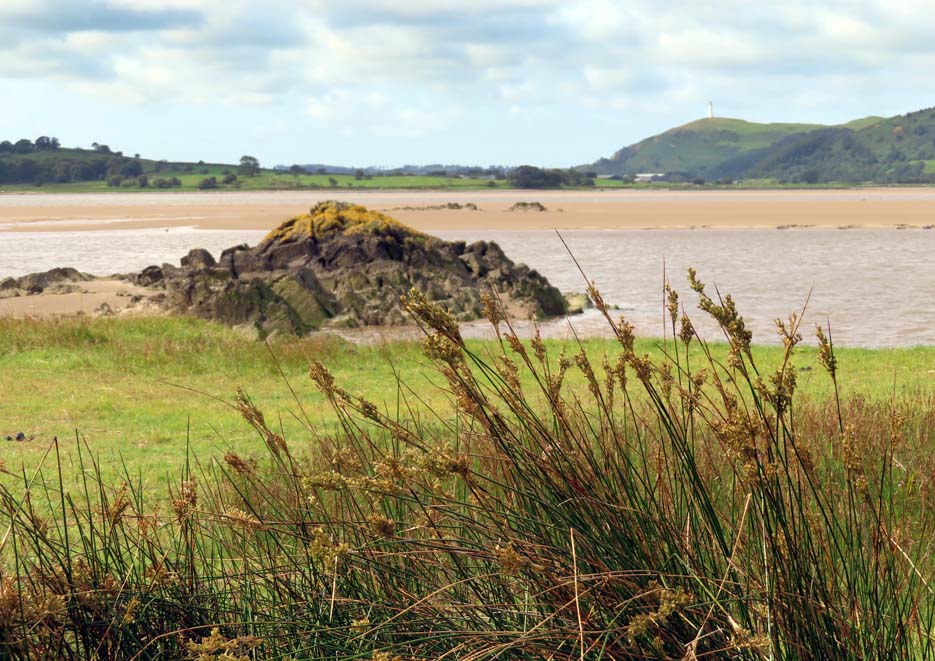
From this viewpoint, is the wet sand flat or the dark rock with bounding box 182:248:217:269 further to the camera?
the wet sand flat

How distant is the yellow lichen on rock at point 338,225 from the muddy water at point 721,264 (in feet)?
18.1

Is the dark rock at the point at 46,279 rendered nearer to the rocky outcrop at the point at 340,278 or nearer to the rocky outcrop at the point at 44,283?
the rocky outcrop at the point at 44,283

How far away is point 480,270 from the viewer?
2695 cm

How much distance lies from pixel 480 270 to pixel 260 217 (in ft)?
147

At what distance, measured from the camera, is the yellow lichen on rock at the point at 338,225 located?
26.8 m

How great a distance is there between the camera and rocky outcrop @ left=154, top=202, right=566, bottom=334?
21.7m

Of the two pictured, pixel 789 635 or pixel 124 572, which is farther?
pixel 124 572

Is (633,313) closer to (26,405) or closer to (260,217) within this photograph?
(26,405)

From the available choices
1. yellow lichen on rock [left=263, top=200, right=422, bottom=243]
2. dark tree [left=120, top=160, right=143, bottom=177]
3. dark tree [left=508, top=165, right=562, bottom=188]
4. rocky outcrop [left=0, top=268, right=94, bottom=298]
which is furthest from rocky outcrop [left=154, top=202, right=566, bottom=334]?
dark tree [left=120, top=160, right=143, bottom=177]

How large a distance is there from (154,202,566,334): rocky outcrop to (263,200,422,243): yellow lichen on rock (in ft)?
0.09

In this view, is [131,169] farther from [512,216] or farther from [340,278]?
[340,278]

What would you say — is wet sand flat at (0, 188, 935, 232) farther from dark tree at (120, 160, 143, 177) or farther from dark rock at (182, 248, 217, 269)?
dark tree at (120, 160, 143, 177)

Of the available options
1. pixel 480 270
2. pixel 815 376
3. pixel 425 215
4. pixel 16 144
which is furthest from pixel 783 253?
pixel 16 144

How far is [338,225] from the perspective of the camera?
27516mm
